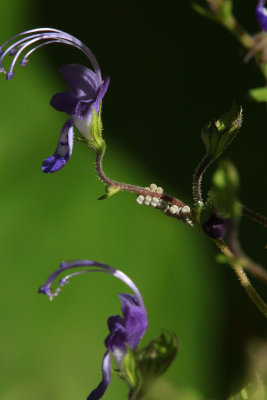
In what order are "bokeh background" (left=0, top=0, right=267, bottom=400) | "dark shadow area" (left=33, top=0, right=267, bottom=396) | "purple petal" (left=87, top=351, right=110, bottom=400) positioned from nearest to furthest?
"purple petal" (left=87, top=351, right=110, bottom=400) < "bokeh background" (left=0, top=0, right=267, bottom=400) < "dark shadow area" (left=33, top=0, right=267, bottom=396)

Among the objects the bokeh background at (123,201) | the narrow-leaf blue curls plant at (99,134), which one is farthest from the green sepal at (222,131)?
the bokeh background at (123,201)

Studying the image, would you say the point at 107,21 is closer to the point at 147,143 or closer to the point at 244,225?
the point at 147,143

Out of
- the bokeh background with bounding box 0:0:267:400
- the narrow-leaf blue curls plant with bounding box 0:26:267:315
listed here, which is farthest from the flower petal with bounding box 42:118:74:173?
the bokeh background with bounding box 0:0:267:400

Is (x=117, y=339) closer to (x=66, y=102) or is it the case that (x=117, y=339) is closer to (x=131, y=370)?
(x=131, y=370)

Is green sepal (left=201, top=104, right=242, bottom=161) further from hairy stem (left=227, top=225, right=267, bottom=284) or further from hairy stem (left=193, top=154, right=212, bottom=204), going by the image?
hairy stem (left=227, top=225, right=267, bottom=284)

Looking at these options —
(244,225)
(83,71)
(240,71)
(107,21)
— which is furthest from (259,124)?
(83,71)

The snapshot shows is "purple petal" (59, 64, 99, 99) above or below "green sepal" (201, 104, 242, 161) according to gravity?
above

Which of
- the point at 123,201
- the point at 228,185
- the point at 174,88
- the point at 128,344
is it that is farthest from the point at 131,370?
the point at 174,88
